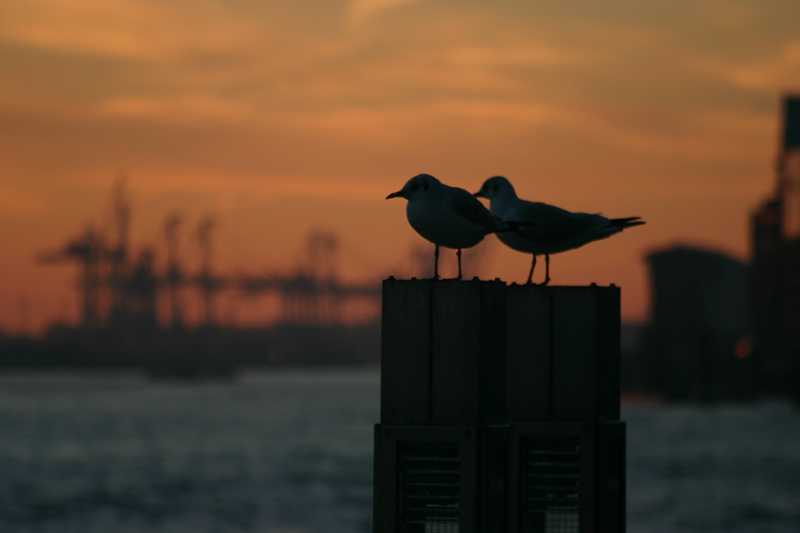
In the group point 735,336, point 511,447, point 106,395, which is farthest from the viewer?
point 735,336

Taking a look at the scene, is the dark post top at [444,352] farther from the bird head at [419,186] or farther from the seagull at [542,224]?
the seagull at [542,224]

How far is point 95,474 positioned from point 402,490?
56760 millimetres

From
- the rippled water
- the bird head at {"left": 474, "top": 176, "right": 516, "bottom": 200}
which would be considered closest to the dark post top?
the bird head at {"left": 474, "top": 176, "right": 516, "bottom": 200}

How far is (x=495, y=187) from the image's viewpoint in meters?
7.21

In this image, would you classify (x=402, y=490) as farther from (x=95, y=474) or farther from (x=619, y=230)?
(x=95, y=474)

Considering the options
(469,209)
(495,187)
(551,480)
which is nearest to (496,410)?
(551,480)

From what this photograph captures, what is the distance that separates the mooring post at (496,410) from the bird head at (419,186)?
73 cm

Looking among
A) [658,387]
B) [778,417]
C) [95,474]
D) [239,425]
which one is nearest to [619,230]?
[95,474]

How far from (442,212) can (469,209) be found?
148 mm

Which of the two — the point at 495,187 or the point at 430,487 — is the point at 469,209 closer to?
the point at 495,187

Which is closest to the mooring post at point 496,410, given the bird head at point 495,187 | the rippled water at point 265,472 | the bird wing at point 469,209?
the bird wing at point 469,209

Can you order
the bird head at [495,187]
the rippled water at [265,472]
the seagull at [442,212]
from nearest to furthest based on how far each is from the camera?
the seagull at [442,212] < the bird head at [495,187] < the rippled water at [265,472]

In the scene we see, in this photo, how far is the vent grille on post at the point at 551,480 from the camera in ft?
20.5

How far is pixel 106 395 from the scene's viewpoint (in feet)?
531
